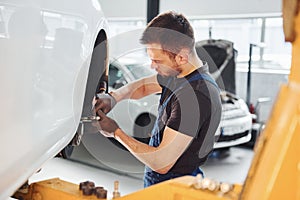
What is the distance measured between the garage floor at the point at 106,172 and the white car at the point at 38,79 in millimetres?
1876

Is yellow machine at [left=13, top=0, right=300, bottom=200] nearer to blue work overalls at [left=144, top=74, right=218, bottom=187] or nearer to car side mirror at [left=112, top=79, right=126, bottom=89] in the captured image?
blue work overalls at [left=144, top=74, right=218, bottom=187]

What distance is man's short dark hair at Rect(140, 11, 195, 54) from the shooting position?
57.6 inches

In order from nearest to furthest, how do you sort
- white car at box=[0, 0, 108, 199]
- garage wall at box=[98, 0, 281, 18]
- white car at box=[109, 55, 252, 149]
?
white car at box=[0, 0, 108, 199]
white car at box=[109, 55, 252, 149]
garage wall at box=[98, 0, 281, 18]

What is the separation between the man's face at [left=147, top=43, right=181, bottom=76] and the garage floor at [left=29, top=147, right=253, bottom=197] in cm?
160

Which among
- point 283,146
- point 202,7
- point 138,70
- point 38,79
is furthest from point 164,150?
point 202,7

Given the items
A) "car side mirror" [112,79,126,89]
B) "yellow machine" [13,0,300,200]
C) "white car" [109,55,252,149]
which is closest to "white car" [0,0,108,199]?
"yellow machine" [13,0,300,200]

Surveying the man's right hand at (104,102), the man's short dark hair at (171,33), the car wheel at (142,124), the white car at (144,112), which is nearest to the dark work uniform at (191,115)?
the man's short dark hair at (171,33)

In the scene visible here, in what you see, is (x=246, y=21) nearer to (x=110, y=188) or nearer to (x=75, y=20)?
(x=110, y=188)

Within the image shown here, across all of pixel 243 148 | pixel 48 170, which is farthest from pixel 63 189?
pixel 243 148

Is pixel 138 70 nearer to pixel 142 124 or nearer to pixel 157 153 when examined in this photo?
pixel 142 124

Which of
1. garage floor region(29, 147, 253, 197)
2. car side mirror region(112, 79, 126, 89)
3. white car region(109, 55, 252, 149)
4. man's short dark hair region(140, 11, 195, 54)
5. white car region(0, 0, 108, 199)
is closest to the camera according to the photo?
white car region(0, 0, 108, 199)

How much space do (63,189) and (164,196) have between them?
0.43 m

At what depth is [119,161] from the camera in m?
3.23

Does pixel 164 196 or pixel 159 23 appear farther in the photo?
pixel 159 23
